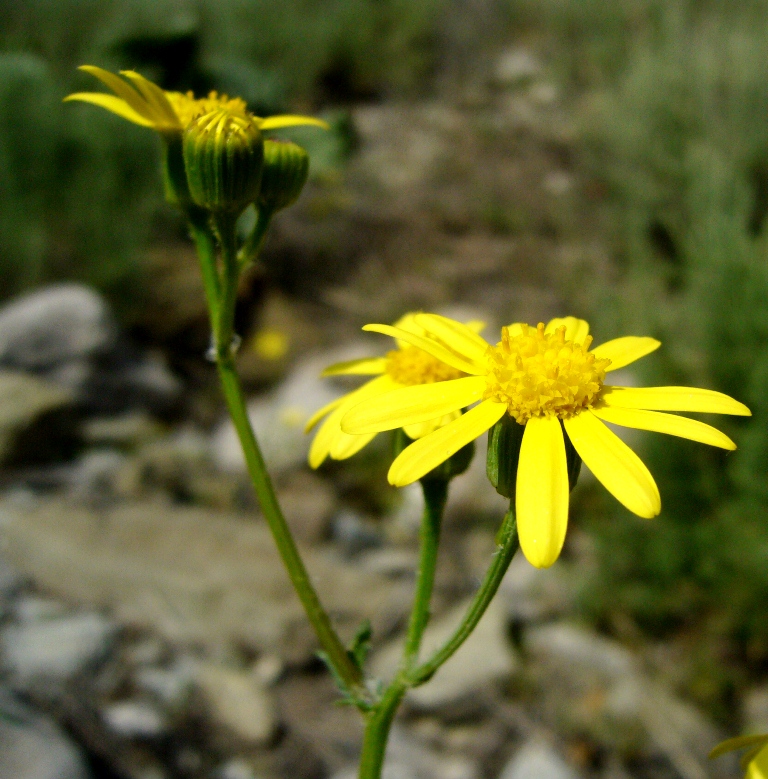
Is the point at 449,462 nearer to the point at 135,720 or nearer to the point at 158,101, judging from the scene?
the point at 158,101

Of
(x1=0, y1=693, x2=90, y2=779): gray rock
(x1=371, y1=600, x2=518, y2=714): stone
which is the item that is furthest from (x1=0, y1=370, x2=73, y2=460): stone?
(x1=371, y1=600, x2=518, y2=714): stone

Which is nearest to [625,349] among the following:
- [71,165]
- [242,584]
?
[242,584]

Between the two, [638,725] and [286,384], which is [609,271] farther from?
[638,725]

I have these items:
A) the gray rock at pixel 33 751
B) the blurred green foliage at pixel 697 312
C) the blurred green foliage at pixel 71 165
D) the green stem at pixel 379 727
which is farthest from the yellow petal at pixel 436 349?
the blurred green foliage at pixel 697 312

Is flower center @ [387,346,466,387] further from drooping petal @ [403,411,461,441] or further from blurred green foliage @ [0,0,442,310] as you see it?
blurred green foliage @ [0,0,442,310]

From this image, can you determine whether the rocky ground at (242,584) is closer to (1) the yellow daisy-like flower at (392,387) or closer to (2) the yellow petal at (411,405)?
(1) the yellow daisy-like flower at (392,387)

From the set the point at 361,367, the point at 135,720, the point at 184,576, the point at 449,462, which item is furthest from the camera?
the point at 184,576
